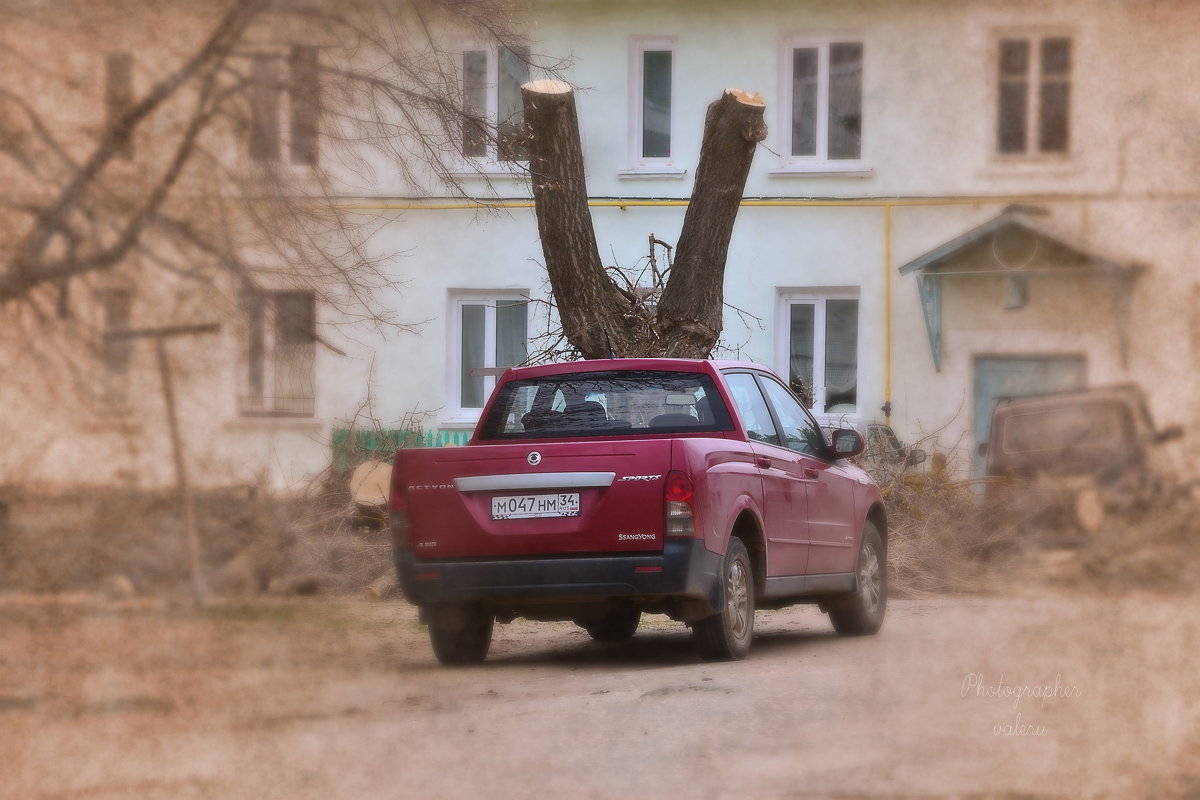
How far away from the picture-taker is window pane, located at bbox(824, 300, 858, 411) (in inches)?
632

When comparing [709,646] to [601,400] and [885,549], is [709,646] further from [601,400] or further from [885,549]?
[885,549]

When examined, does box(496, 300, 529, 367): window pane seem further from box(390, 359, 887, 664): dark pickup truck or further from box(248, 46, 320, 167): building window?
box(248, 46, 320, 167): building window

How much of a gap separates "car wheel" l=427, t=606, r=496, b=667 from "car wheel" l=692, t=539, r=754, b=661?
112 centimetres

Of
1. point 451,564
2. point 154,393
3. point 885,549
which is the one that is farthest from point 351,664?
point 885,549

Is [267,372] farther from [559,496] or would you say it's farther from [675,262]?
[675,262]

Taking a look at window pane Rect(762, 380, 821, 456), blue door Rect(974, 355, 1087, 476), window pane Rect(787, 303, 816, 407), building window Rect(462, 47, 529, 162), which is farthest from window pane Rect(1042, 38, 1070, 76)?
window pane Rect(787, 303, 816, 407)

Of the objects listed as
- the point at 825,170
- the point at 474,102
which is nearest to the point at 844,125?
the point at 825,170

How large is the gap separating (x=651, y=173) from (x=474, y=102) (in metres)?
11.4

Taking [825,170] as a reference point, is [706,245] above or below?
below

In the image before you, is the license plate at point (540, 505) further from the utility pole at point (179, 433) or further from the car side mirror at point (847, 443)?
the utility pole at point (179, 433)

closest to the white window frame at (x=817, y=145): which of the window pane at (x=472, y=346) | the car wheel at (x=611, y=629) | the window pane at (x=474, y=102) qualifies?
the window pane at (x=472, y=346)

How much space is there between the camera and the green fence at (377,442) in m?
2.34

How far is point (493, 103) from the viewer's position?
6.14 meters

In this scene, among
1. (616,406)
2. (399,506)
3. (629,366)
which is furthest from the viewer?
(629,366)
